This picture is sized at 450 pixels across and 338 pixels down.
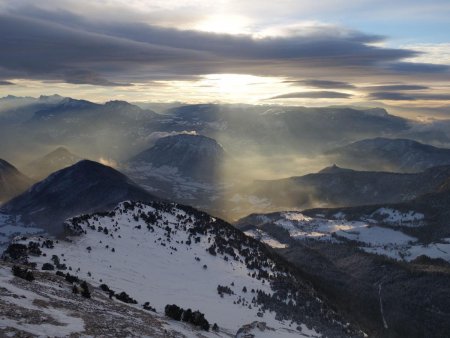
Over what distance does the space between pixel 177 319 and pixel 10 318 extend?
23.9 m

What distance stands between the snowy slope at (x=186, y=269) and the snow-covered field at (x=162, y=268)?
7.1 inches

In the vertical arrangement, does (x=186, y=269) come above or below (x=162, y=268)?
below

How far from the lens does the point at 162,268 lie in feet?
316

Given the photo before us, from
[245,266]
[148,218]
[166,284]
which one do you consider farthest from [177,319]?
[148,218]

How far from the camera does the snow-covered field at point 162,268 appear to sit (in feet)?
244

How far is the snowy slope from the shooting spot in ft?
250

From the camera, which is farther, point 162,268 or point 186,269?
point 186,269

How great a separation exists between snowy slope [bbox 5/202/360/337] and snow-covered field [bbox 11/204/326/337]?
7.1 inches

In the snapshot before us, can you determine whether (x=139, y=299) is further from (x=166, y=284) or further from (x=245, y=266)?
(x=245, y=266)

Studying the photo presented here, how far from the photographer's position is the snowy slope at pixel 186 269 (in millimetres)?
76250

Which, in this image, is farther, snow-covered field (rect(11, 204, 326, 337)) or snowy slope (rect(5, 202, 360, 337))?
snowy slope (rect(5, 202, 360, 337))

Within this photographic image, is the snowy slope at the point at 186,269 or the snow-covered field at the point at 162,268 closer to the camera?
the snow-covered field at the point at 162,268

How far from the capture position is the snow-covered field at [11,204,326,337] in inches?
2933

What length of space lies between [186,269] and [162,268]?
6310mm
